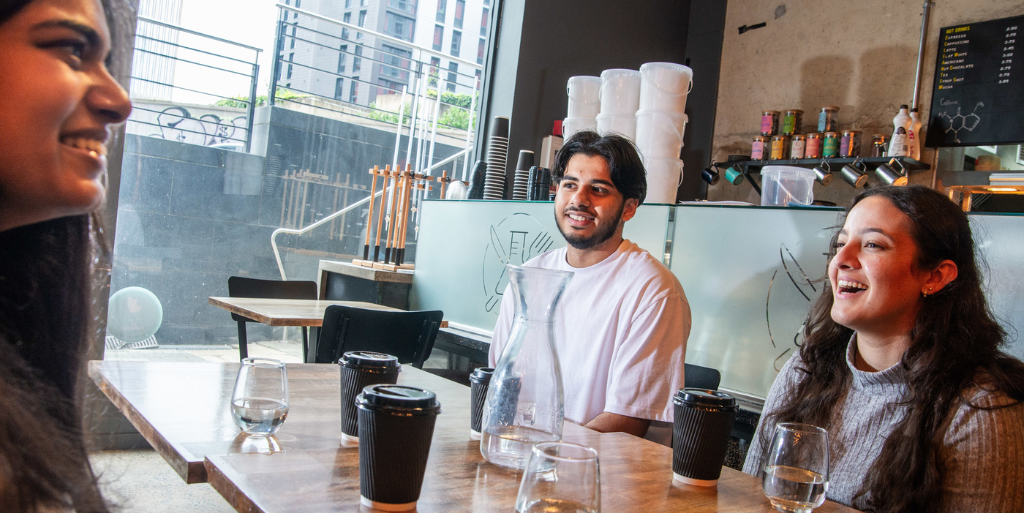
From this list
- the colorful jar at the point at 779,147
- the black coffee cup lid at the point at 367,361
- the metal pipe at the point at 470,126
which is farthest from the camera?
the colorful jar at the point at 779,147

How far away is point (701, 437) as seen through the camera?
0.91m

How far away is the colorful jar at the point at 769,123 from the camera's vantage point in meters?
4.46

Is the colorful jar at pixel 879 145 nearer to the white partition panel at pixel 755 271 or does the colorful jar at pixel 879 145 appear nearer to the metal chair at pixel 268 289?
the white partition panel at pixel 755 271

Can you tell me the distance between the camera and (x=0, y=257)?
0.21m

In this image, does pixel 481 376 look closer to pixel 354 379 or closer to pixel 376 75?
pixel 354 379

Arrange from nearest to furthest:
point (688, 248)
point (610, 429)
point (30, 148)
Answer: point (30, 148), point (610, 429), point (688, 248)

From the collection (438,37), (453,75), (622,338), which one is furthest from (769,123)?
(622,338)

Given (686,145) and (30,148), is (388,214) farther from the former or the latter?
(30,148)

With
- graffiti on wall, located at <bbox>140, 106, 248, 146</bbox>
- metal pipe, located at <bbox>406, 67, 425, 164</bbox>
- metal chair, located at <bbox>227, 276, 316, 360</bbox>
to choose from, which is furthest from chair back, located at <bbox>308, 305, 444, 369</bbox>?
metal pipe, located at <bbox>406, 67, 425, 164</bbox>

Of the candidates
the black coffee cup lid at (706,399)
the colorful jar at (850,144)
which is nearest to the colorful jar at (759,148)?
the colorful jar at (850,144)

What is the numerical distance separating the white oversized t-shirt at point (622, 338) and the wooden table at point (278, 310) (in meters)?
0.77

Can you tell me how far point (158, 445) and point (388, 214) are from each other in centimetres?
281

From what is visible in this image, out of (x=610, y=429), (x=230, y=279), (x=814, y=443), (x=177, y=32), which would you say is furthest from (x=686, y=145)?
(x=177, y=32)

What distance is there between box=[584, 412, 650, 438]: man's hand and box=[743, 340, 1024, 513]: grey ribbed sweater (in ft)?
1.50
